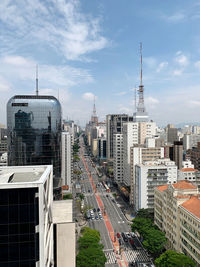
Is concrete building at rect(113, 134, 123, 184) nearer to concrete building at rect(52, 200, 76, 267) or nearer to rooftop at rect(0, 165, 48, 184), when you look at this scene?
concrete building at rect(52, 200, 76, 267)

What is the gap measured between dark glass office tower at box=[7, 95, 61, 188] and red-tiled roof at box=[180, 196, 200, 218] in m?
37.3

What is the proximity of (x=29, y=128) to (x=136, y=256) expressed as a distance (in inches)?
1671

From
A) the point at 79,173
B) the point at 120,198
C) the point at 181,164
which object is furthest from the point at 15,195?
the point at 79,173

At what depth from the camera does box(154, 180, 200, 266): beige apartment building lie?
46031 mm

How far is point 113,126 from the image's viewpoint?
16612 centimetres

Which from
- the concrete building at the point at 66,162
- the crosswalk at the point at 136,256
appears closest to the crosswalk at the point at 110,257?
the crosswalk at the point at 136,256

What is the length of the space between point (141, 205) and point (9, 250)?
61618 mm

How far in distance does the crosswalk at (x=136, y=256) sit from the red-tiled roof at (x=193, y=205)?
50.9 ft

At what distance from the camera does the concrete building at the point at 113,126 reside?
160125 millimetres

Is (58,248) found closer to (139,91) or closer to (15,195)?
(15,195)

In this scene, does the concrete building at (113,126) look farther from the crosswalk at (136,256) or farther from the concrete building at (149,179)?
the crosswalk at (136,256)

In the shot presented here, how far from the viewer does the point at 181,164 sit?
107m

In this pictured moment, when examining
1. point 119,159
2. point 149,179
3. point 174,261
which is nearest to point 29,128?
point 149,179

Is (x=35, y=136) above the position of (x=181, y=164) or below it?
above
